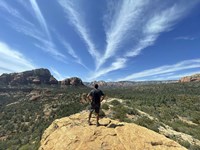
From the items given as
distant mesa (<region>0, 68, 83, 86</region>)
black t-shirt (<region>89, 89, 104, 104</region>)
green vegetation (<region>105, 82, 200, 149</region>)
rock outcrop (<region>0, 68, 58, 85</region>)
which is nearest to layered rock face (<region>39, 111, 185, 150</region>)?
black t-shirt (<region>89, 89, 104, 104</region>)

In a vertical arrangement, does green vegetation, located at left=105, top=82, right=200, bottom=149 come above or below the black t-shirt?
below

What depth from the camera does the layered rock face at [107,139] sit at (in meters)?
9.11

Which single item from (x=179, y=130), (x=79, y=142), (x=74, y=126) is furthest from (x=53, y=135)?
(x=179, y=130)

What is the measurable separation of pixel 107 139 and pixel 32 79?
15481 cm

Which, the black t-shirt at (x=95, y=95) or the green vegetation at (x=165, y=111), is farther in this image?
the green vegetation at (x=165, y=111)

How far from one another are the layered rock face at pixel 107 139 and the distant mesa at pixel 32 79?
13751 cm

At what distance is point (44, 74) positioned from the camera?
543ft

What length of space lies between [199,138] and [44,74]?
157551mm

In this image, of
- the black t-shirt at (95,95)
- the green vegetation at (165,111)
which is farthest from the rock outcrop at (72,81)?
the black t-shirt at (95,95)

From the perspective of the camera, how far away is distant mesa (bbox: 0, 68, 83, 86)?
485 ft

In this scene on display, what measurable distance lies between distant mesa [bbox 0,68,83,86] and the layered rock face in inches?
5414

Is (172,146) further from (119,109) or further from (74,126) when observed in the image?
(119,109)

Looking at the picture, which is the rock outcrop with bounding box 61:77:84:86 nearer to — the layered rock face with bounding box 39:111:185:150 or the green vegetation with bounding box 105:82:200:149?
the green vegetation with bounding box 105:82:200:149

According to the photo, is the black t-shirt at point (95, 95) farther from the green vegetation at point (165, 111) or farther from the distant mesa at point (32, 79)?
the distant mesa at point (32, 79)
